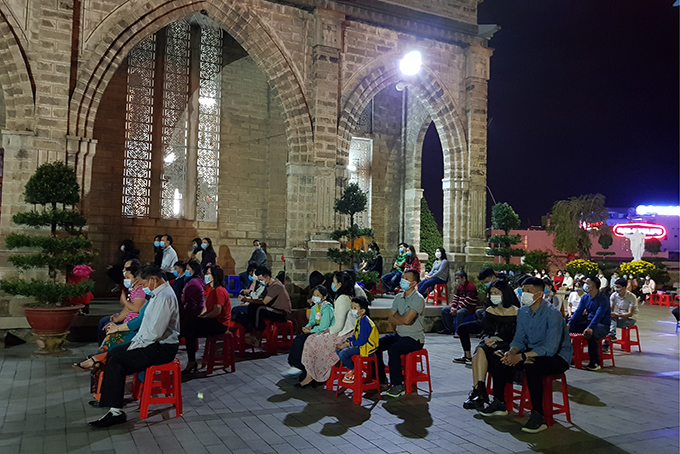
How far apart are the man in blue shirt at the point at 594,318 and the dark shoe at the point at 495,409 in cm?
284

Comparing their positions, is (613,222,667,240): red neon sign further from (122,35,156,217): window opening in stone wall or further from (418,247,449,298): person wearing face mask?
(122,35,156,217): window opening in stone wall

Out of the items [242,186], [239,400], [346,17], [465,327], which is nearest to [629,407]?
[465,327]

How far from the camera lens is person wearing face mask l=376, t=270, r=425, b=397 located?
5633 mm

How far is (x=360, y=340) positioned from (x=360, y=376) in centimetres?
36

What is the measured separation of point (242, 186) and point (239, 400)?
9800 mm

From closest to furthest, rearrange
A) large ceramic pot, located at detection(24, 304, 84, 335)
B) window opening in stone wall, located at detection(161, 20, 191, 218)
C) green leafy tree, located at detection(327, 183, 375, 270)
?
large ceramic pot, located at detection(24, 304, 84, 335) < green leafy tree, located at detection(327, 183, 375, 270) < window opening in stone wall, located at detection(161, 20, 191, 218)

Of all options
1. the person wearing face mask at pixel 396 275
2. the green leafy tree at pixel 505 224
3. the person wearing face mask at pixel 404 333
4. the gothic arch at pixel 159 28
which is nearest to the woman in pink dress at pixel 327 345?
the person wearing face mask at pixel 404 333

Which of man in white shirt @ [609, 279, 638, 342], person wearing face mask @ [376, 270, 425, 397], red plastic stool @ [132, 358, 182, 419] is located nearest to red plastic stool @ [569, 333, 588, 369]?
man in white shirt @ [609, 279, 638, 342]

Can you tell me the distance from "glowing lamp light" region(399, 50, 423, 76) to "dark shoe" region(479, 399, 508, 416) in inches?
389

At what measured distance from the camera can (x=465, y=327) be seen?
7207mm

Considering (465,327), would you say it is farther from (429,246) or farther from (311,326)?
(429,246)

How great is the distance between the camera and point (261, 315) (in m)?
7.65

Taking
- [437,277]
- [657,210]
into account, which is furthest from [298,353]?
[657,210]

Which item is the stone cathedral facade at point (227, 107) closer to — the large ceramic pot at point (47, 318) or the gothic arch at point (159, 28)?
the gothic arch at point (159, 28)
